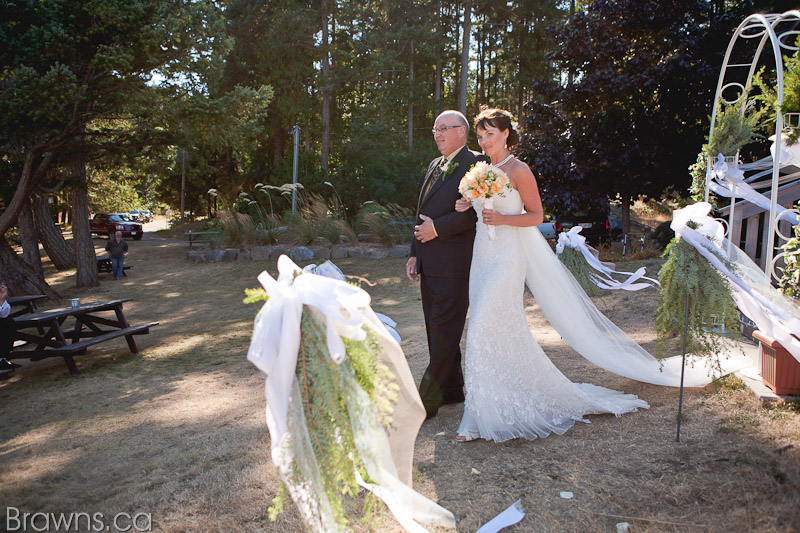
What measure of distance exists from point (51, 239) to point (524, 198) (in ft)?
57.7

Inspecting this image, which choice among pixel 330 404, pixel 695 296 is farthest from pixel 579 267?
pixel 330 404

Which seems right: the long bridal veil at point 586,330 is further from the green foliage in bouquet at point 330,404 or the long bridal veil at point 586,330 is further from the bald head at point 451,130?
the green foliage in bouquet at point 330,404

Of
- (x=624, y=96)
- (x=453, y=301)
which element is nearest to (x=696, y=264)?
(x=453, y=301)

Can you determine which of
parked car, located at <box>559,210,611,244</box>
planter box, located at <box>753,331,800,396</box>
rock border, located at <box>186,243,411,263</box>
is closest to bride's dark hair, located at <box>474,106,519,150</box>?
planter box, located at <box>753,331,800,396</box>

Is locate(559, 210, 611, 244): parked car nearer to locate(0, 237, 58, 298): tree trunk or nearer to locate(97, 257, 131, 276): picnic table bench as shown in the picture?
locate(97, 257, 131, 276): picnic table bench

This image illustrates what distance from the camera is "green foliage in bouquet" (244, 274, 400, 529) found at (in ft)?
6.86

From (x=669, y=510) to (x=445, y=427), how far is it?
153 cm

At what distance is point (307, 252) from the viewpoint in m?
14.2

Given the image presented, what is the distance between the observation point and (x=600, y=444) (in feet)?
10.9

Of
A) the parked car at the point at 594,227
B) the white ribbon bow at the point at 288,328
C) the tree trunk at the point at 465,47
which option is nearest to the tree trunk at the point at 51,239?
the parked car at the point at 594,227

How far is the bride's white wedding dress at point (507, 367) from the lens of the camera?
3.54 m

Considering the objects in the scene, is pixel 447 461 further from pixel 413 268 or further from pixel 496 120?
pixel 496 120

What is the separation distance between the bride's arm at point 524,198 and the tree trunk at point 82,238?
12.0m

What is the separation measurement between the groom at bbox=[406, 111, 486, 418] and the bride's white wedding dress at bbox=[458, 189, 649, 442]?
0.37 feet
